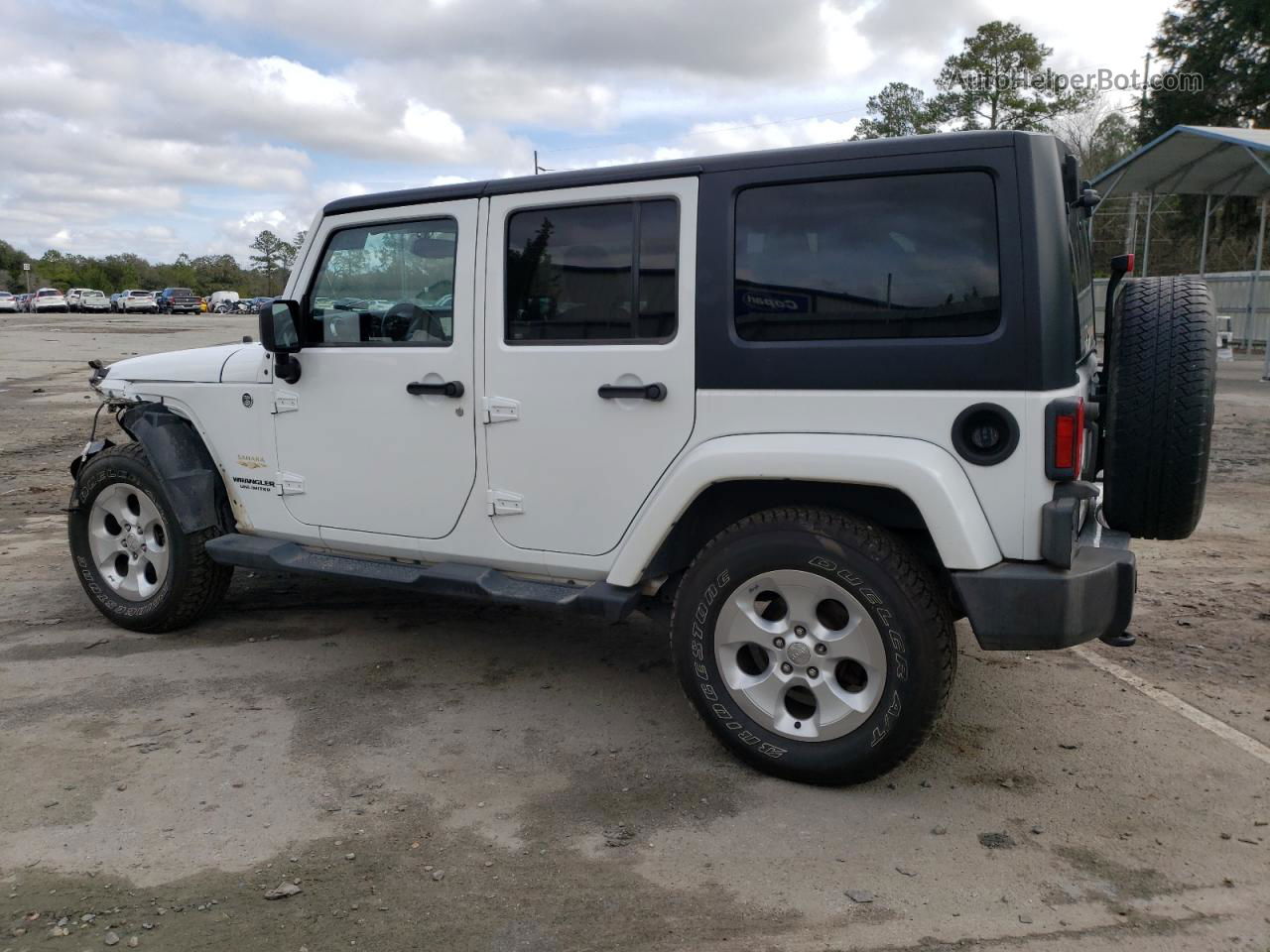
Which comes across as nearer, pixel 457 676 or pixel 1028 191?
pixel 1028 191

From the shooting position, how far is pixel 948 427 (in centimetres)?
313

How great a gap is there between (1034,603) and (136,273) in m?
115

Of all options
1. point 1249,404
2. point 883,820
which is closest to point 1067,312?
point 883,820

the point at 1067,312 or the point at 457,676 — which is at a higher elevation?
the point at 1067,312

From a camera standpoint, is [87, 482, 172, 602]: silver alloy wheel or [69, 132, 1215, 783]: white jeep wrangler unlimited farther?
[87, 482, 172, 602]: silver alloy wheel

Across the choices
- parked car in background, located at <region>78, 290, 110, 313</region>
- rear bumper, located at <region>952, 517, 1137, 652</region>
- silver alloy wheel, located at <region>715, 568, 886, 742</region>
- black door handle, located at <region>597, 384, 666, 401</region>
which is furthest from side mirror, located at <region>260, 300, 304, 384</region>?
parked car in background, located at <region>78, 290, 110, 313</region>

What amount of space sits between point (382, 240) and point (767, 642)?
2.36 m

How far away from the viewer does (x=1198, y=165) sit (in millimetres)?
19562

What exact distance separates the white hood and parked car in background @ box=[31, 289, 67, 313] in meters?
63.6

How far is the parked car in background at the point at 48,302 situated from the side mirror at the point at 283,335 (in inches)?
2545

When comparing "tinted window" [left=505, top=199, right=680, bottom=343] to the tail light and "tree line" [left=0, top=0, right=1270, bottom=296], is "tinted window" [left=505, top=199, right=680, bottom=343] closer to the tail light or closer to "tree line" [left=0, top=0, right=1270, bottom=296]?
the tail light

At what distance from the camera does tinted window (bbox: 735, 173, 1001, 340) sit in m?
3.11

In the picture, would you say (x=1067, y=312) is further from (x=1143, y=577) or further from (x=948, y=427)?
(x=1143, y=577)

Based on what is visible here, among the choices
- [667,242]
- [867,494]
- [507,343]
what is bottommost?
[867,494]
